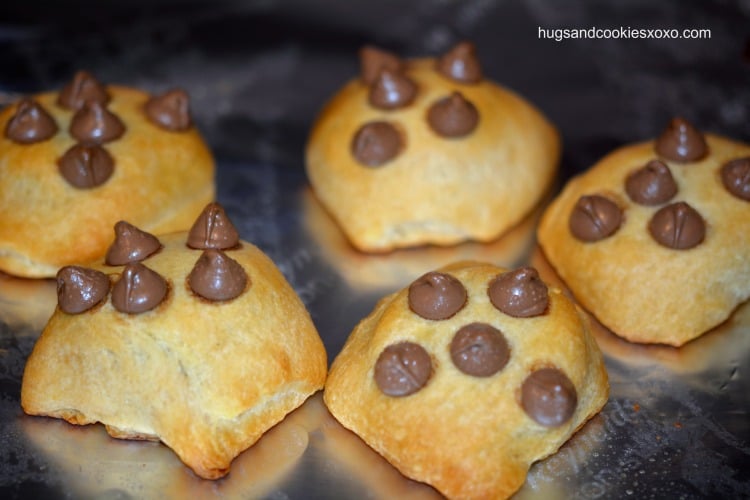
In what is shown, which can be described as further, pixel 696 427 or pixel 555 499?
pixel 696 427

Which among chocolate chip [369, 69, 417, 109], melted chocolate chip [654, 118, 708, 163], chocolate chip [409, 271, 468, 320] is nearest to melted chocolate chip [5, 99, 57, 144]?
chocolate chip [369, 69, 417, 109]

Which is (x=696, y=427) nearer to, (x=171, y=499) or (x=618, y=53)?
(x=171, y=499)

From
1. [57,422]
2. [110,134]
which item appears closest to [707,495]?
[57,422]

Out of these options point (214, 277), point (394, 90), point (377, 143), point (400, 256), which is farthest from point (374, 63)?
point (214, 277)

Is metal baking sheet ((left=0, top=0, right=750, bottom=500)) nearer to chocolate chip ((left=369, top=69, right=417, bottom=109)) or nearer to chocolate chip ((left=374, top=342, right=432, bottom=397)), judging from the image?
chocolate chip ((left=374, top=342, right=432, bottom=397))

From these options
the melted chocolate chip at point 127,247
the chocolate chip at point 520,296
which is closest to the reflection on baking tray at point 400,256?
the chocolate chip at point 520,296
